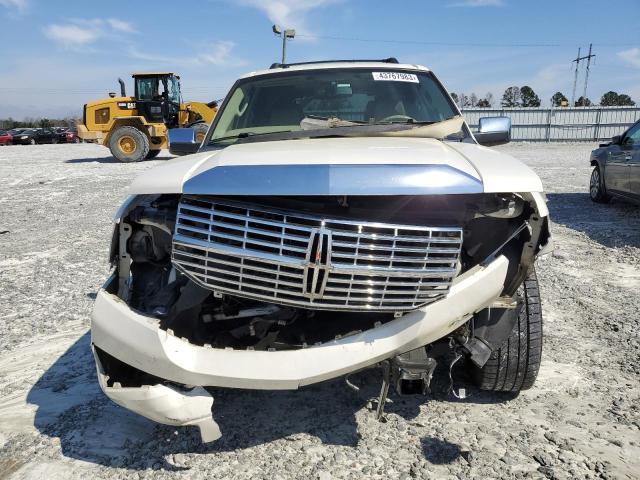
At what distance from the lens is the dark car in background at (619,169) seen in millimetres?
7133

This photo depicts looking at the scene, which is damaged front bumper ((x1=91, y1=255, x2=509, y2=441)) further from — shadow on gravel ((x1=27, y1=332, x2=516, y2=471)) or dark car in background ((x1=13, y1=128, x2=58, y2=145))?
dark car in background ((x1=13, y1=128, x2=58, y2=145))

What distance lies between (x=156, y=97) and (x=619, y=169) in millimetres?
13805

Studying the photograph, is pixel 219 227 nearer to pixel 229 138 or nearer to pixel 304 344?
pixel 304 344

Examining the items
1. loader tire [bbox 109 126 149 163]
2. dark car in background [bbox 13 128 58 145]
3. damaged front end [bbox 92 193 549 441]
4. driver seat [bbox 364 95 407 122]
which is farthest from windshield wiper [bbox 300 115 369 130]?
dark car in background [bbox 13 128 58 145]

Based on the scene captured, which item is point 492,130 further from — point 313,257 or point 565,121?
point 565,121

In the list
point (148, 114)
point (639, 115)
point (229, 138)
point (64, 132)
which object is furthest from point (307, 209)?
point (64, 132)

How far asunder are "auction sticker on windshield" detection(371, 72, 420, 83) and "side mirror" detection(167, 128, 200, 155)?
1.43 metres

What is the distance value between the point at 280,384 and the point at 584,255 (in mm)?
4664

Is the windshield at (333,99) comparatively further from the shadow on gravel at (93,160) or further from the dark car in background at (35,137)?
the dark car in background at (35,137)

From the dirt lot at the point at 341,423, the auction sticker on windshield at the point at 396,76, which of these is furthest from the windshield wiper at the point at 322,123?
the dirt lot at the point at 341,423

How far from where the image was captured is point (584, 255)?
543 cm

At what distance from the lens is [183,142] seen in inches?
144

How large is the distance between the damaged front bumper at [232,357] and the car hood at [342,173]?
43cm

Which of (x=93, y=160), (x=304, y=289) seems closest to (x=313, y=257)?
(x=304, y=289)
